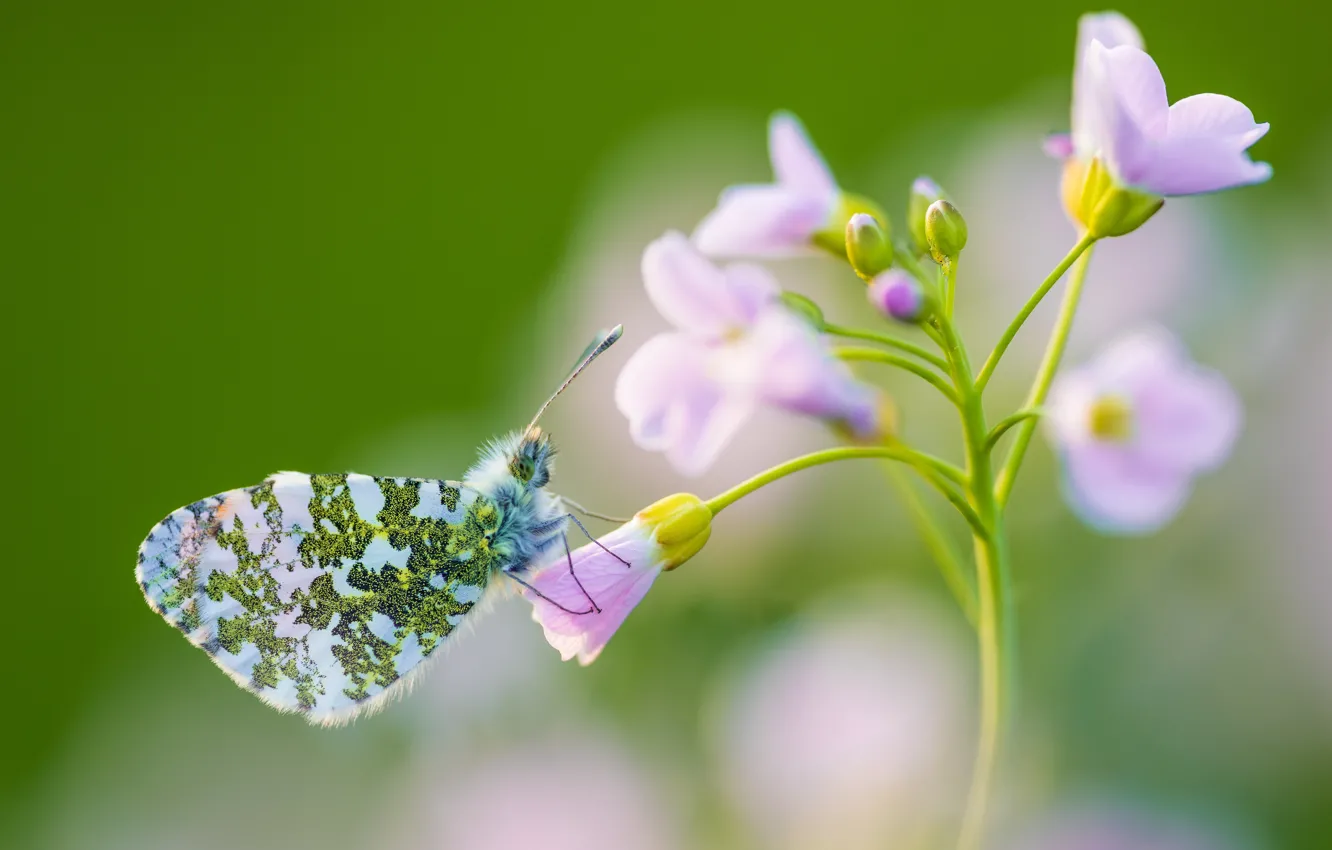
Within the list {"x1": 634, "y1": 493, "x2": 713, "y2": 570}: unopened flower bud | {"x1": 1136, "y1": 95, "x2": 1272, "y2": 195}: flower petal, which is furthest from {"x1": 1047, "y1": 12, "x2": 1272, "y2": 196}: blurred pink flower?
{"x1": 634, "y1": 493, "x2": 713, "y2": 570}: unopened flower bud

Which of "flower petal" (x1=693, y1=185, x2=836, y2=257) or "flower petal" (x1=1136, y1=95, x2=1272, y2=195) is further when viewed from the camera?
"flower petal" (x1=693, y1=185, x2=836, y2=257)

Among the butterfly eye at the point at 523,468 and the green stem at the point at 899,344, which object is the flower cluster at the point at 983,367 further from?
the butterfly eye at the point at 523,468

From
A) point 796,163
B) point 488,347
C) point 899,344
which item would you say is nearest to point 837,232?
point 796,163

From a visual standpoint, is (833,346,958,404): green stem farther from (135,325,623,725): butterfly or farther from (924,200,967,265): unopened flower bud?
(135,325,623,725): butterfly

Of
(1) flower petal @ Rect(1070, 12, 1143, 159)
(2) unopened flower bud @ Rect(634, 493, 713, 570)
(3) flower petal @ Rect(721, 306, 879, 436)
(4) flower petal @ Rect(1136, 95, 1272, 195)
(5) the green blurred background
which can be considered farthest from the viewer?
(5) the green blurred background

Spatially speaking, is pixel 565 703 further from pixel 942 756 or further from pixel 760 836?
pixel 942 756

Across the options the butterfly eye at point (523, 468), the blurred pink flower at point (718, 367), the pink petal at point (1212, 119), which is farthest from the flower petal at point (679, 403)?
the pink petal at point (1212, 119)

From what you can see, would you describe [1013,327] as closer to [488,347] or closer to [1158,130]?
[1158,130]

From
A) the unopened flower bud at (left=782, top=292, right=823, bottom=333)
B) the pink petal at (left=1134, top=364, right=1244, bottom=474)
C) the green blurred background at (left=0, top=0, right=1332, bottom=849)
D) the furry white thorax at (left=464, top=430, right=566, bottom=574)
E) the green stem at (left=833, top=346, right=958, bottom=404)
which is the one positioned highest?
the unopened flower bud at (left=782, top=292, right=823, bottom=333)
